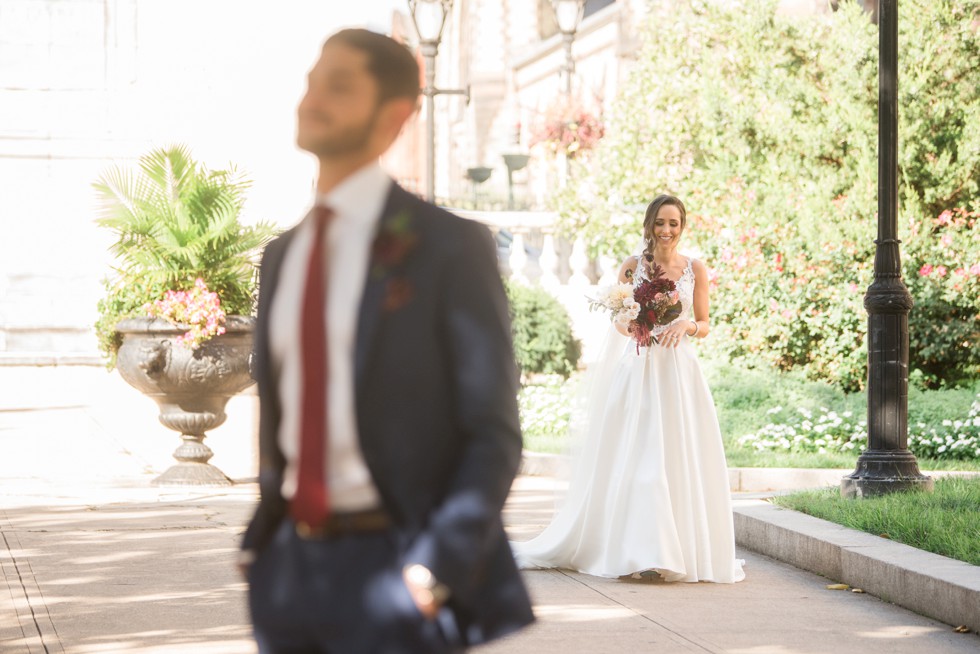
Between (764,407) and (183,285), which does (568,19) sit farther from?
(183,285)

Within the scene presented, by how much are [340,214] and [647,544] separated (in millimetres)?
5920

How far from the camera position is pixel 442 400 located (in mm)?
2703

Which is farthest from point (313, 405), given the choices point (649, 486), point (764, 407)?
point (764, 407)

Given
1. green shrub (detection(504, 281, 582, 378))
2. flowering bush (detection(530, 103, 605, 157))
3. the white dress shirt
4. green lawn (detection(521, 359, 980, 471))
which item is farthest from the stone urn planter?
flowering bush (detection(530, 103, 605, 157))

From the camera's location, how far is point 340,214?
8.99ft

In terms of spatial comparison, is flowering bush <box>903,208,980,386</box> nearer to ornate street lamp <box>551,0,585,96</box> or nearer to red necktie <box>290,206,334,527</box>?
ornate street lamp <box>551,0,585,96</box>

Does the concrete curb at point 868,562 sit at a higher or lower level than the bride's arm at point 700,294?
lower

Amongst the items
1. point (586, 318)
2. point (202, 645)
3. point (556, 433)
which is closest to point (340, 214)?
point (202, 645)

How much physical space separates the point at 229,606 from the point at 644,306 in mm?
3035

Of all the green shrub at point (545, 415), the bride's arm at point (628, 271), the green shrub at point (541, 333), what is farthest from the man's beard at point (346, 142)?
the green shrub at point (541, 333)

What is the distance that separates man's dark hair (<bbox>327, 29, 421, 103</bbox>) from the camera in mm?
2762

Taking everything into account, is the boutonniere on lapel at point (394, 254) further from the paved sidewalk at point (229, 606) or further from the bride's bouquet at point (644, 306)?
the bride's bouquet at point (644, 306)

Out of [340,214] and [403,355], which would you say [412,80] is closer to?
[340,214]

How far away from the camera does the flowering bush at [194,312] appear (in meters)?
11.7
